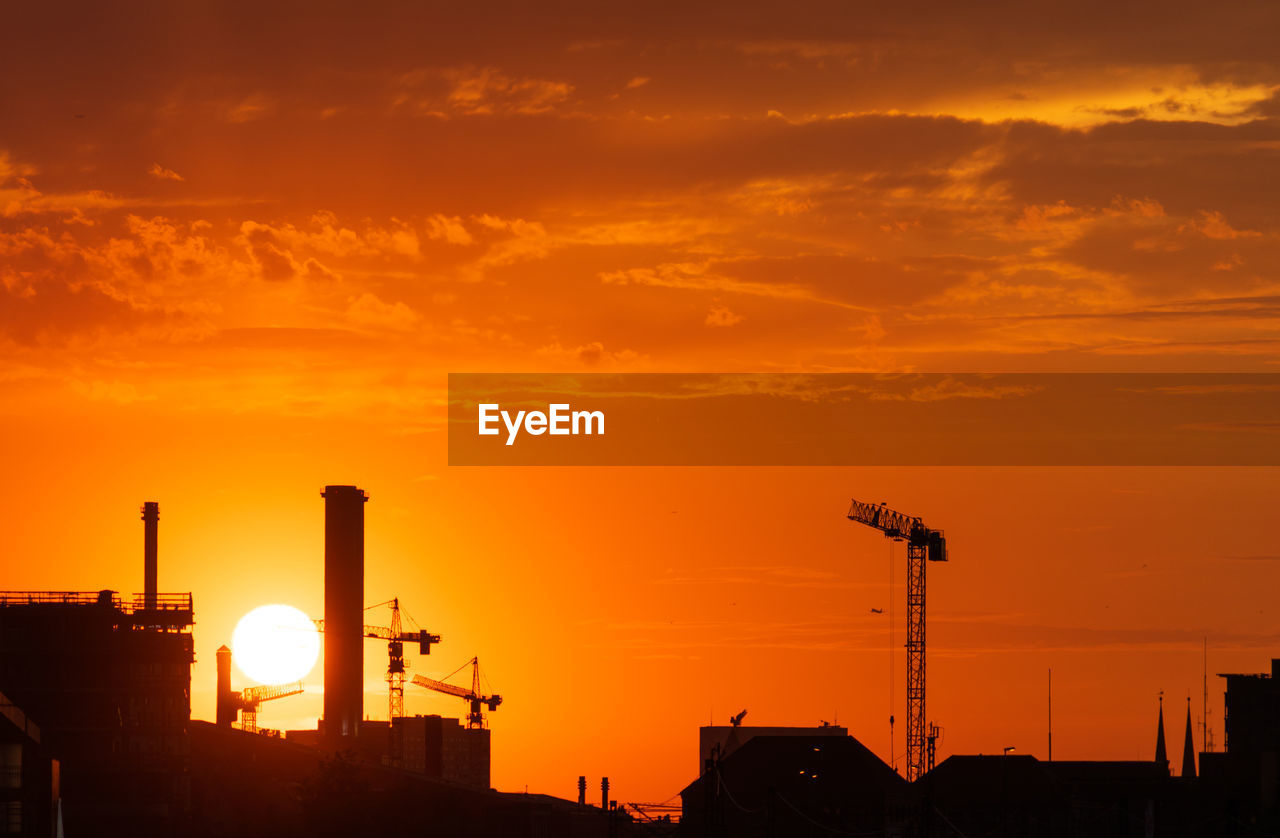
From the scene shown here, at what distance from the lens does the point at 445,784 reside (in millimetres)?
198500

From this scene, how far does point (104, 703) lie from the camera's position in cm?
15962

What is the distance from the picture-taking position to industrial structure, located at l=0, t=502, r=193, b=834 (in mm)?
156625

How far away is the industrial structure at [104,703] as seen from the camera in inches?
6166

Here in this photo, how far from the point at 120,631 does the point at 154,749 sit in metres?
9.18

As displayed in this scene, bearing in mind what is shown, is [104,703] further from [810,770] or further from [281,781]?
[810,770]

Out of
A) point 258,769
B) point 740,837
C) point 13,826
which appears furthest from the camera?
point 258,769

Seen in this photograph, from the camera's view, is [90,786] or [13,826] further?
[90,786]

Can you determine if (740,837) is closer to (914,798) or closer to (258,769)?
(914,798)

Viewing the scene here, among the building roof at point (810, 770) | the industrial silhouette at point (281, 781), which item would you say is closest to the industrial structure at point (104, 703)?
the industrial silhouette at point (281, 781)

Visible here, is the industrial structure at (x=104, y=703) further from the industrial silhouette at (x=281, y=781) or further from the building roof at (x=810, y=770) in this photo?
the building roof at (x=810, y=770)

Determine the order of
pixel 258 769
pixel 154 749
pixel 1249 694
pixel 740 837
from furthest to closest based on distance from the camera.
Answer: pixel 1249 694, pixel 258 769, pixel 154 749, pixel 740 837

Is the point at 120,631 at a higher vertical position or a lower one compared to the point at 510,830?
higher

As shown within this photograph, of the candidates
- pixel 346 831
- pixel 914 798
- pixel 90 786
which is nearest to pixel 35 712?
pixel 90 786

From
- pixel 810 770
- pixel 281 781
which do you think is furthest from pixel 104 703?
pixel 810 770
